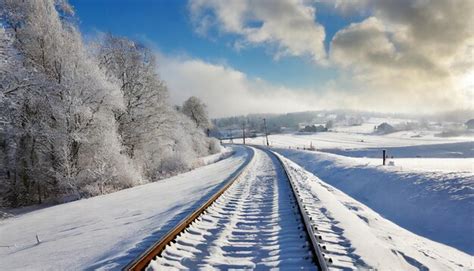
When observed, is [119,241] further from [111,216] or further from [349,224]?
[349,224]

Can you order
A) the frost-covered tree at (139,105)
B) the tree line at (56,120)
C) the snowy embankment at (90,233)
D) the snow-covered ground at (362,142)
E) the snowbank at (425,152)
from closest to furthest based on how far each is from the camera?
the snowy embankment at (90,233) < the tree line at (56,120) < the frost-covered tree at (139,105) < the snowbank at (425,152) < the snow-covered ground at (362,142)

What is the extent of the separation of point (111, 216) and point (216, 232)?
4.62m

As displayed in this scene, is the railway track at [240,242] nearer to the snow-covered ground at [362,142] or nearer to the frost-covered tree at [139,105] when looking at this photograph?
the frost-covered tree at [139,105]

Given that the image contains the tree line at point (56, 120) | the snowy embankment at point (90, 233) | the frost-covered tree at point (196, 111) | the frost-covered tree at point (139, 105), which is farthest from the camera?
the frost-covered tree at point (196, 111)

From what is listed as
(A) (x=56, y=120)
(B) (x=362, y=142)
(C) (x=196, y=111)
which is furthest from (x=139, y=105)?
(B) (x=362, y=142)

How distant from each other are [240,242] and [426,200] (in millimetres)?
7587

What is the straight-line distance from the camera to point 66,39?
1745cm

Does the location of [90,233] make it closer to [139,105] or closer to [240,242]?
[240,242]

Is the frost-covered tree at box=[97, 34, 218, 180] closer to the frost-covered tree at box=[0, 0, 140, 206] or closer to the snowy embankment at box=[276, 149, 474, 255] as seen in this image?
the frost-covered tree at box=[0, 0, 140, 206]

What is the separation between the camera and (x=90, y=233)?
7.47 m

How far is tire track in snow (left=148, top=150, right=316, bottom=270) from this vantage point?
472cm

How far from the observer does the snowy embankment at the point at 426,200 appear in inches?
307

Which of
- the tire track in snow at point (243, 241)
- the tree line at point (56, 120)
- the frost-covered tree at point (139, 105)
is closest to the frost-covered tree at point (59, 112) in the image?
the tree line at point (56, 120)

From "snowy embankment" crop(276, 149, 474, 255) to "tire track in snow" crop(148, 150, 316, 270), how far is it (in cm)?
387
